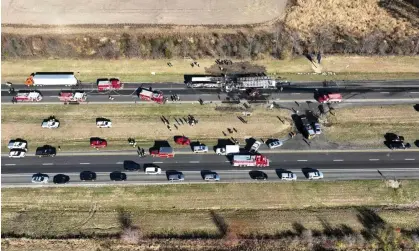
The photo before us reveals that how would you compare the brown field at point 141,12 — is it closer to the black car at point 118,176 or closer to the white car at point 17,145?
the white car at point 17,145

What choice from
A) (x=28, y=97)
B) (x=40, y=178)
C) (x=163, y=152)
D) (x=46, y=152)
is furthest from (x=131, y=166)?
(x=28, y=97)

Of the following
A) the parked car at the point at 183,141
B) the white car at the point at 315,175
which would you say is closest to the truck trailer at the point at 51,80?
the parked car at the point at 183,141

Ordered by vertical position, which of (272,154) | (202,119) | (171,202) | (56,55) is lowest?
(171,202)

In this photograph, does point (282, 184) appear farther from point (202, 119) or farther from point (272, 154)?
point (202, 119)

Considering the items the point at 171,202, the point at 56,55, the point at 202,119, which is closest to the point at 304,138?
the point at 202,119

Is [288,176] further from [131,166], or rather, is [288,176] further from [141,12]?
[141,12]

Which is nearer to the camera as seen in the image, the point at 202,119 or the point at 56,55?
the point at 202,119
